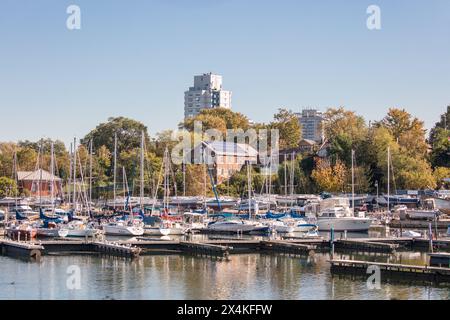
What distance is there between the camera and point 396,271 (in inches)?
1692

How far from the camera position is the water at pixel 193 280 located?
1532 inches

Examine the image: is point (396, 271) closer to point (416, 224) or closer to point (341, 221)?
point (341, 221)

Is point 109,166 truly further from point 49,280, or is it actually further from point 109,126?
point 49,280

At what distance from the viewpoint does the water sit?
38.9 metres

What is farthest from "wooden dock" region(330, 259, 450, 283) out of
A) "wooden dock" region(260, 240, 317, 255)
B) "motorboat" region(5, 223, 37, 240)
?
"motorboat" region(5, 223, 37, 240)

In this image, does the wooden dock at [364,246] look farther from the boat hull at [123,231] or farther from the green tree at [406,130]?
the green tree at [406,130]

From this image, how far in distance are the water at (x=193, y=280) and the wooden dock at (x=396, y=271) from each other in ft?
3.20

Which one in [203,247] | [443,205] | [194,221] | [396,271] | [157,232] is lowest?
[396,271]

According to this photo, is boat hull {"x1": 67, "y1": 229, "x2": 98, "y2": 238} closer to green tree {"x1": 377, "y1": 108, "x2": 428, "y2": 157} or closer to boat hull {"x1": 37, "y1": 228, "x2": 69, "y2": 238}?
boat hull {"x1": 37, "y1": 228, "x2": 69, "y2": 238}

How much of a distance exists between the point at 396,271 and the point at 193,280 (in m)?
11.3

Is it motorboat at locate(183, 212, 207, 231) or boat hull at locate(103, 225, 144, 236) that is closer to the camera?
boat hull at locate(103, 225, 144, 236)

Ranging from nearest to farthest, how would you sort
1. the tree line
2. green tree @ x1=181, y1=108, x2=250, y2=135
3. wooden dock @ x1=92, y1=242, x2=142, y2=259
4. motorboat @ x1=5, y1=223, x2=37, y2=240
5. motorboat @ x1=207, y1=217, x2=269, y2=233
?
1. wooden dock @ x1=92, y1=242, x2=142, y2=259
2. motorboat @ x1=5, y1=223, x2=37, y2=240
3. motorboat @ x1=207, y1=217, x2=269, y2=233
4. the tree line
5. green tree @ x1=181, y1=108, x2=250, y2=135

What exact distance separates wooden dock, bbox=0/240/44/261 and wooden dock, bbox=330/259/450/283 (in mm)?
19637

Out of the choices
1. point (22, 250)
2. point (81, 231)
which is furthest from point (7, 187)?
point (22, 250)
